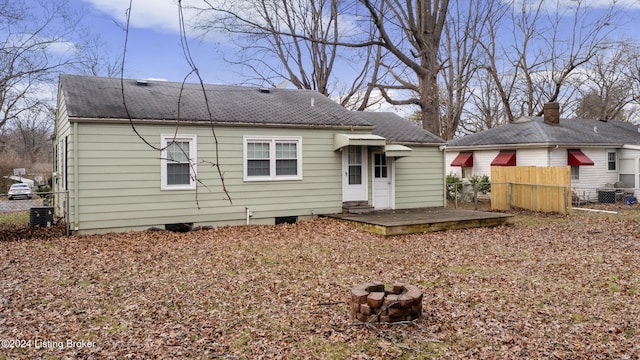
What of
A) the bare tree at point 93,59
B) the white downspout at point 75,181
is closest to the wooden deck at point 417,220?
the white downspout at point 75,181

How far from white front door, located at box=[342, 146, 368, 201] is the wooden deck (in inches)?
28.7

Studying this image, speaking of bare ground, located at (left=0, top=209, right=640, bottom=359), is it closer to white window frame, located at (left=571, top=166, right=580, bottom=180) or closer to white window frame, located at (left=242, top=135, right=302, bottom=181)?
white window frame, located at (left=242, top=135, right=302, bottom=181)

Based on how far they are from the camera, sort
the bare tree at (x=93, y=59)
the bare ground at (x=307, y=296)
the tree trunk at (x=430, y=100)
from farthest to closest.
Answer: the tree trunk at (x=430, y=100)
the bare tree at (x=93, y=59)
the bare ground at (x=307, y=296)

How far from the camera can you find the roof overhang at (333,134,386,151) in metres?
12.1

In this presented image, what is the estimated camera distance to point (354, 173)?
13141mm

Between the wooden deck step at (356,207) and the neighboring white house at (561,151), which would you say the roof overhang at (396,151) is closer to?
the wooden deck step at (356,207)

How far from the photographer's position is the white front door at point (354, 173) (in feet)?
42.5

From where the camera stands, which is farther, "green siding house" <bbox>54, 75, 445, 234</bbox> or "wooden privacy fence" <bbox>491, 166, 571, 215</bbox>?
"wooden privacy fence" <bbox>491, 166, 571, 215</bbox>

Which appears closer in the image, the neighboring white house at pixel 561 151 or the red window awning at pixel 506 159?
the neighboring white house at pixel 561 151

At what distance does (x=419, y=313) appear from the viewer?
477cm

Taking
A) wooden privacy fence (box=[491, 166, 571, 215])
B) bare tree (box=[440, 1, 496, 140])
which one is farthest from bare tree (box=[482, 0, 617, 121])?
wooden privacy fence (box=[491, 166, 571, 215])

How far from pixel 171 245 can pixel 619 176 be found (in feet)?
67.5

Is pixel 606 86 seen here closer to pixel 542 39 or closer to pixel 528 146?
pixel 542 39

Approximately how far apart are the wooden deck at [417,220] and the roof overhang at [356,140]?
205 cm
